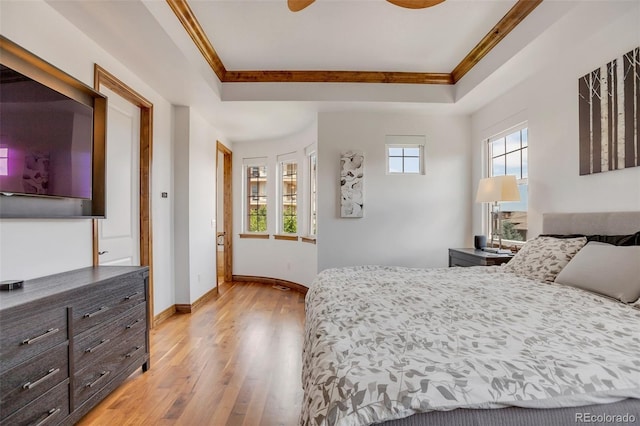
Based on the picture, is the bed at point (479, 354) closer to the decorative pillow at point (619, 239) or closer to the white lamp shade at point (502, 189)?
the decorative pillow at point (619, 239)

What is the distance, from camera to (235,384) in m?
2.06

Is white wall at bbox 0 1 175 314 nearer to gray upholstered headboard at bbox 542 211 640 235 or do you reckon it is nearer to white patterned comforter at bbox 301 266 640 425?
white patterned comforter at bbox 301 266 640 425

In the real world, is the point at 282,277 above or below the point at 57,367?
below

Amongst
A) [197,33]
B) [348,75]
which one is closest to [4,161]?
[197,33]

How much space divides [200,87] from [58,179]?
1650 mm

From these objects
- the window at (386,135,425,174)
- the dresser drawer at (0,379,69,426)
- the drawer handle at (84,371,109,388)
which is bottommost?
the drawer handle at (84,371,109,388)

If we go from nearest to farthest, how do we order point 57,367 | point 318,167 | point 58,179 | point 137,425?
point 57,367 → point 137,425 → point 58,179 → point 318,167

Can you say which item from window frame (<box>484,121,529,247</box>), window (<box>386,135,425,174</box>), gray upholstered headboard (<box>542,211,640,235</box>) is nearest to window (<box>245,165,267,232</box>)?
window (<box>386,135,425,174</box>)

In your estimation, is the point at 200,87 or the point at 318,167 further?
the point at 318,167

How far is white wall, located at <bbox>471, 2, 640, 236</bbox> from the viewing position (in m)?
2.02

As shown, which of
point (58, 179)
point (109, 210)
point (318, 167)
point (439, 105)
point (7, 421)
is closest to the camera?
point (7, 421)

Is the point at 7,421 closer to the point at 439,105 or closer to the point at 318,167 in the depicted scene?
the point at 318,167

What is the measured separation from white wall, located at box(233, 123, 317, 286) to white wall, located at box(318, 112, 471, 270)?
640 mm

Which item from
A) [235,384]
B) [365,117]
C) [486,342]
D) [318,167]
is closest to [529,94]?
[365,117]
